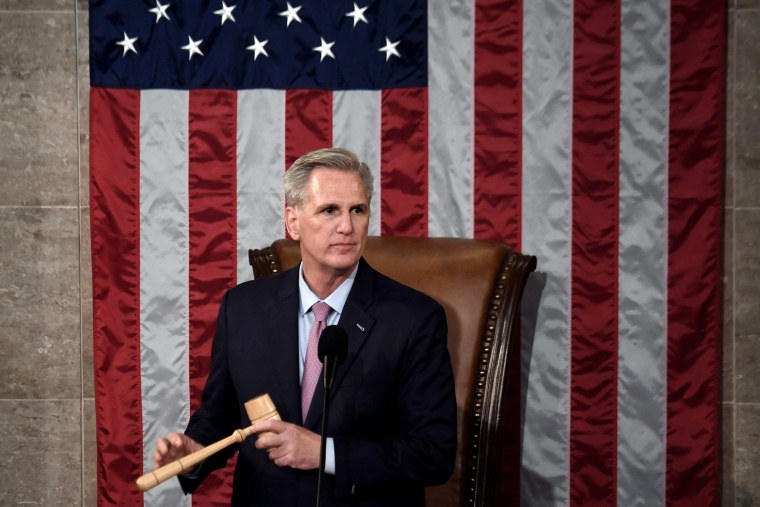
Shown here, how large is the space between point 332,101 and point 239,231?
2.14 feet

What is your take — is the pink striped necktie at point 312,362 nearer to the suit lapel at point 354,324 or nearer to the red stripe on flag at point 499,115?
the suit lapel at point 354,324

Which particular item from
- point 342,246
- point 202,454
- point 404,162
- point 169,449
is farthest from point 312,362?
point 404,162

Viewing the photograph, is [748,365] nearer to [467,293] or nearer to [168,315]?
[467,293]

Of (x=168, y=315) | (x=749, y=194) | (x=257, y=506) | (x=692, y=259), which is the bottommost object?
(x=257, y=506)

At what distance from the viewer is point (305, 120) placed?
341 centimetres

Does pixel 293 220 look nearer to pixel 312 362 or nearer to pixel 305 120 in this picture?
pixel 312 362

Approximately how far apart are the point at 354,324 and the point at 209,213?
142 centimetres

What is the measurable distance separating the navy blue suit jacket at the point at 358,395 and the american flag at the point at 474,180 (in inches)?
45.1

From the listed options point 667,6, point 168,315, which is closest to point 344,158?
point 168,315

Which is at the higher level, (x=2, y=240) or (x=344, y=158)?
(x=344, y=158)

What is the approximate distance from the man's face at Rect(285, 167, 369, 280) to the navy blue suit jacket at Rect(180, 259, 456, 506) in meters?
0.12

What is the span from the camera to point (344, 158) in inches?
87.8

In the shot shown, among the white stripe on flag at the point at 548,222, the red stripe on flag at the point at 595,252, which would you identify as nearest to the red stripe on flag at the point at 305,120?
the white stripe on flag at the point at 548,222

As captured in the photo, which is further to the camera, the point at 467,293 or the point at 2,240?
the point at 2,240
